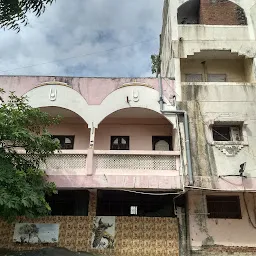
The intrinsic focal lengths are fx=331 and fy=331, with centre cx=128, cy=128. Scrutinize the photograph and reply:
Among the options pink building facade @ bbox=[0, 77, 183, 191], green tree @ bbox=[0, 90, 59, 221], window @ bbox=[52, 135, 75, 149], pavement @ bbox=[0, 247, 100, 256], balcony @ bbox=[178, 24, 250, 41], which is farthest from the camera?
balcony @ bbox=[178, 24, 250, 41]

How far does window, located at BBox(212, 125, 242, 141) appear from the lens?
1255cm

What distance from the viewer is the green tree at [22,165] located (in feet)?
27.0

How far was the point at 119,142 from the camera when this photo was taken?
13.9 m

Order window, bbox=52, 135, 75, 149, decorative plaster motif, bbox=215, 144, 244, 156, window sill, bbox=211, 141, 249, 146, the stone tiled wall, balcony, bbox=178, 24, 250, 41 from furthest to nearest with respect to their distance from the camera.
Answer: balcony, bbox=178, 24, 250, 41, window, bbox=52, 135, 75, 149, window sill, bbox=211, 141, 249, 146, decorative plaster motif, bbox=215, 144, 244, 156, the stone tiled wall

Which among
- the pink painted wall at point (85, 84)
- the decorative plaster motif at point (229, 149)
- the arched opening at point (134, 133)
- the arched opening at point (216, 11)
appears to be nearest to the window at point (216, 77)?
the pink painted wall at point (85, 84)

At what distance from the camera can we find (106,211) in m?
12.8

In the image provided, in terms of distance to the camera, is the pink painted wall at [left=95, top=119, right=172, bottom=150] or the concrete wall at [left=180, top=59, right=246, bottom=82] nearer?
the pink painted wall at [left=95, top=119, right=172, bottom=150]

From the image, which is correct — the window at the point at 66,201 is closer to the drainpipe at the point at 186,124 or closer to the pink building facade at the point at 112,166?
the pink building facade at the point at 112,166

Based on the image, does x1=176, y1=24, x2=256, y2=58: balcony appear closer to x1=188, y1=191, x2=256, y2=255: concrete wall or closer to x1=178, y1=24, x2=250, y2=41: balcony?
x1=178, y1=24, x2=250, y2=41: balcony

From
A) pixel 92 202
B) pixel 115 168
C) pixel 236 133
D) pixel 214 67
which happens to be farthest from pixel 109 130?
pixel 214 67

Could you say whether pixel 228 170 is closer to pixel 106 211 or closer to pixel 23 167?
pixel 106 211

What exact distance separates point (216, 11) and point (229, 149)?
23.0 ft

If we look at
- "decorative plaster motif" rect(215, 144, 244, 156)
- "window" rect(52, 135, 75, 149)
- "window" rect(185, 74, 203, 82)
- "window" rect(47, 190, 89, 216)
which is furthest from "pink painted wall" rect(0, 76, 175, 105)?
"window" rect(47, 190, 89, 216)

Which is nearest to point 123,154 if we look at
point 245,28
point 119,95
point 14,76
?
point 119,95
